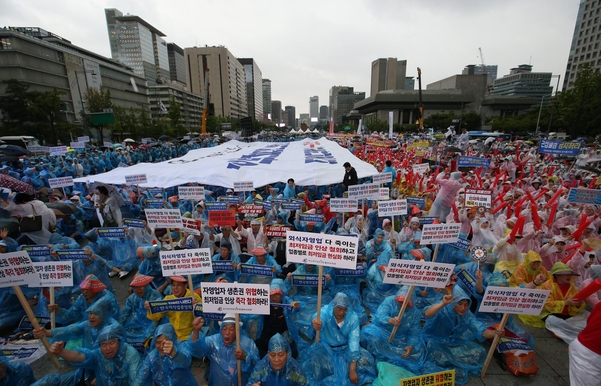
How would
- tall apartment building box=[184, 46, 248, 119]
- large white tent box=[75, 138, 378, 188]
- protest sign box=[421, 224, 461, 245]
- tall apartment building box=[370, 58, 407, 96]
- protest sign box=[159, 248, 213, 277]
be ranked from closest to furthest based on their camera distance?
protest sign box=[159, 248, 213, 277], protest sign box=[421, 224, 461, 245], large white tent box=[75, 138, 378, 188], tall apartment building box=[184, 46, 248, 119], tall apartment building box=[370, 58, 407, 96]

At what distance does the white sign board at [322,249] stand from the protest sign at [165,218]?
280 centimetres

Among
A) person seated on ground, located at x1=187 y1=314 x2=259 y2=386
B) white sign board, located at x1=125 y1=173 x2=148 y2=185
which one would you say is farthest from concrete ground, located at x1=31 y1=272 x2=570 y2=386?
white sign board, located at x1=125 y1=173 x2=148 y2=185

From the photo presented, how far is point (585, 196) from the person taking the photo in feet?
21.0

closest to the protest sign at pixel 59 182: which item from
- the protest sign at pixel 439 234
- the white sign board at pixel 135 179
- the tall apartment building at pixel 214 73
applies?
the white sign board at pixel 135 179

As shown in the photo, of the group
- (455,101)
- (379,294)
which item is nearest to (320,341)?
(379,294)

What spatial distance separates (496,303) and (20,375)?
5.33m

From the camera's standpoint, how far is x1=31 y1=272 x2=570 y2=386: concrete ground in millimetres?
3584

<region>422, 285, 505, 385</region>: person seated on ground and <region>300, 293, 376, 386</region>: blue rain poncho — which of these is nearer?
<region>300, 293, 376, 386</region>: blue rain poncho

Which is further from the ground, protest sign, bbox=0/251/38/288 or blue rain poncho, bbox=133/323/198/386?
protest sign, bbox=0/251/38/288

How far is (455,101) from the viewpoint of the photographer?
301 ft

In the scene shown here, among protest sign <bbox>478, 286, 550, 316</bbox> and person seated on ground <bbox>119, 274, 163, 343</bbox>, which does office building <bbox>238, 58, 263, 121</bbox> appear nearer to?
person seated on ground <bbox>119, 274, 163, 343</bbox>

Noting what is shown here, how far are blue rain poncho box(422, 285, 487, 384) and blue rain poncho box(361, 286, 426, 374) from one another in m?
0.21

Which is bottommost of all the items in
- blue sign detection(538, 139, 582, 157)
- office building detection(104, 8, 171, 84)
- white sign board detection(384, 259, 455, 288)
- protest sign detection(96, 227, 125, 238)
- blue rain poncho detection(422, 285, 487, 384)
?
blue rain poncho detection(422, 285, 487, 384)

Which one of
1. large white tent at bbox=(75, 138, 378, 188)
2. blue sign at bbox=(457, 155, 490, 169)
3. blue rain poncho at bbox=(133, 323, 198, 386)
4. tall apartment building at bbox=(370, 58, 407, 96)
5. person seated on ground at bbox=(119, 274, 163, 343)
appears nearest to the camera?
blue rain poncho at bbox=(133, 323, 198, 386)
